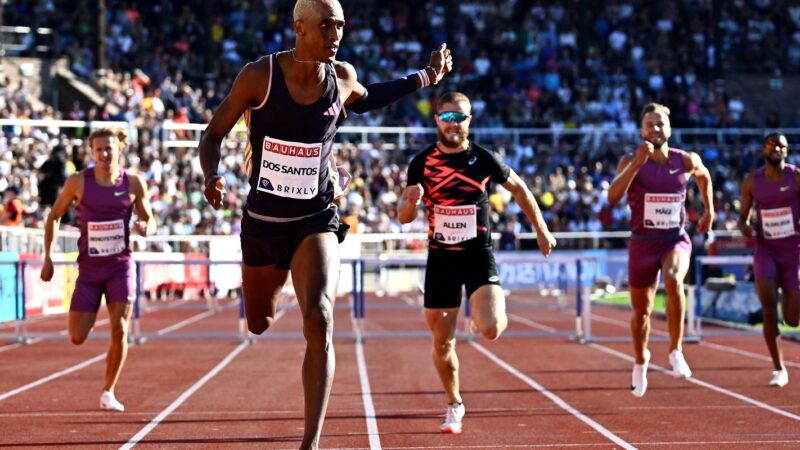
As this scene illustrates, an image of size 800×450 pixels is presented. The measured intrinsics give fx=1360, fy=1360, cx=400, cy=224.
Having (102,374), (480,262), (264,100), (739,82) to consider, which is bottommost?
(102,374)

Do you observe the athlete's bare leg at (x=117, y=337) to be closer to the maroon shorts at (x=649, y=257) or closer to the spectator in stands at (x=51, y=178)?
the maroon shorts at (x=649, y=257)

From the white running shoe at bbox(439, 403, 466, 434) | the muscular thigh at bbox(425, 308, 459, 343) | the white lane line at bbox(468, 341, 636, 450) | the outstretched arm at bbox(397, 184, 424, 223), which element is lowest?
the white lane line at bbox(468, 341, 636, 450)

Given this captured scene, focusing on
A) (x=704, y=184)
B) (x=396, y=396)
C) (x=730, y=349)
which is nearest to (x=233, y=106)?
(x=704, y=184)

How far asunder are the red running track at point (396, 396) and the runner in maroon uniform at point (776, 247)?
61cm

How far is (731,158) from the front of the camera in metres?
36.4

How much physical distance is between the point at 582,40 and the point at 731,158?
26.5ft

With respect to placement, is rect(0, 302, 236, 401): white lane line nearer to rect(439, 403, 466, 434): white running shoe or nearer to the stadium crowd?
rect(439, 403, 466, 434): white running shoe

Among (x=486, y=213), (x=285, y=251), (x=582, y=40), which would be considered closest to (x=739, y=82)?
(x=582, y=40)

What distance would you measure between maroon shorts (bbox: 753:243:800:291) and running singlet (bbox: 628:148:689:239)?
1.68 metres

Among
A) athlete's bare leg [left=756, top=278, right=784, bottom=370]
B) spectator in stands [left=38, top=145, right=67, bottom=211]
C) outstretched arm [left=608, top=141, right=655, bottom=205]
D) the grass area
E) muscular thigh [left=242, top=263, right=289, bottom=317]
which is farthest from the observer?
spectator in stands [left=38, top=145, right=67, bottom=211]

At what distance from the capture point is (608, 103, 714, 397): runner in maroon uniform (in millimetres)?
10365

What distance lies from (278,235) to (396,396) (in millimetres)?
5303

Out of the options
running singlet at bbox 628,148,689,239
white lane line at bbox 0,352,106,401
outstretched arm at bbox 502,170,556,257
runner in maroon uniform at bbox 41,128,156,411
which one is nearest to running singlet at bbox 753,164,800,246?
running singlet at bbox 628,148,689,239

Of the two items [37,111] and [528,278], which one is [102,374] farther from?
[37,111]
